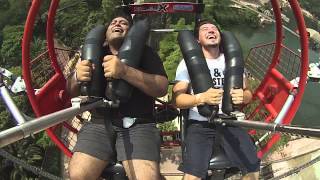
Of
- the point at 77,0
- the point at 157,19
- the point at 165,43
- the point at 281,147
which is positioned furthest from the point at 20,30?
the point at 157,19

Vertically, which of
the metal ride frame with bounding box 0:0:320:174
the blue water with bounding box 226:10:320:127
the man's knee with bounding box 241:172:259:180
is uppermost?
the metal ride frame with bounding box 0:0:320:174

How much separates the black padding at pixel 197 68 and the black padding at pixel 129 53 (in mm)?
286

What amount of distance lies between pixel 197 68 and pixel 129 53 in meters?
0.43

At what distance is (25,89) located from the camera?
329 cm

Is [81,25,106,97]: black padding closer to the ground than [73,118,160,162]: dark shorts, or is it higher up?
higher up

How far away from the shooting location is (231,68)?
2977 mm

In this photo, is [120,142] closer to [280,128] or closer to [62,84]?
[62,84]

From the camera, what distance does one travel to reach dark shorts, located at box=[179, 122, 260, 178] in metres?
2.83

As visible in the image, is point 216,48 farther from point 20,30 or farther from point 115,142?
point 20,30

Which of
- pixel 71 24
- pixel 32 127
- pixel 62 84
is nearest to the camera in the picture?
pixel 32 127

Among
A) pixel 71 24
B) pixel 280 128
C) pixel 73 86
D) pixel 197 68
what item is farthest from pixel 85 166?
pixel 71 24

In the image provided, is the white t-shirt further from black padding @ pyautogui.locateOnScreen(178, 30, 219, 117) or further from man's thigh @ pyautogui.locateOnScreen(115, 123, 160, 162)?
man's thigh @ pyautogui.locateOnScreen(115, 123, 160, 162)

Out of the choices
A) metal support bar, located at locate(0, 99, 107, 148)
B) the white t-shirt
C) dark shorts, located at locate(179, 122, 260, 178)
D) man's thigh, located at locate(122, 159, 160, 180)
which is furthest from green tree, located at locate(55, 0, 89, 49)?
metal support bar, located at locate(0, 99, 107, 148)

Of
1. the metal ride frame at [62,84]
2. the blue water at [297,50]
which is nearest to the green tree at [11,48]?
the blue water at [297,50]
